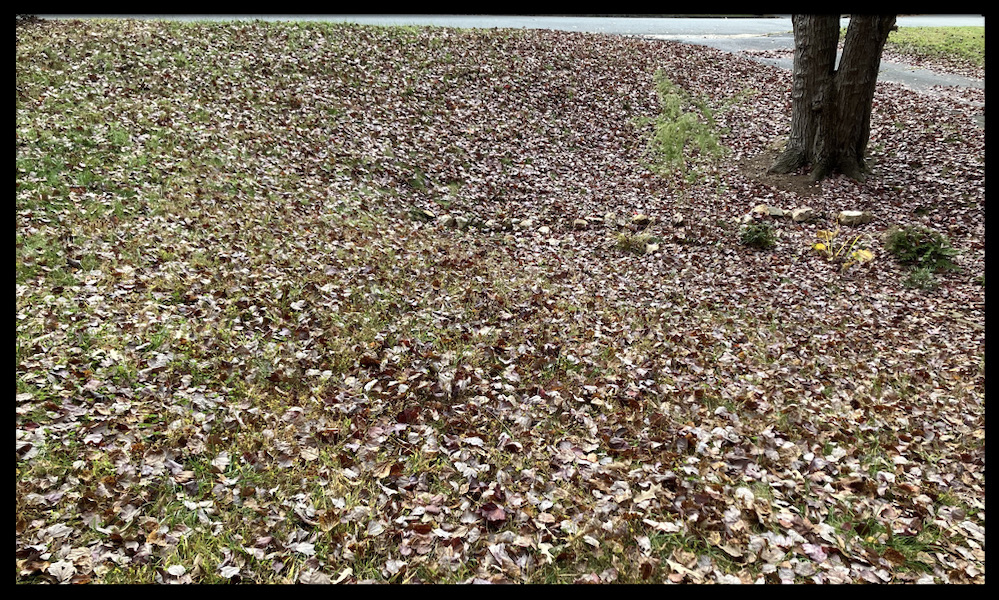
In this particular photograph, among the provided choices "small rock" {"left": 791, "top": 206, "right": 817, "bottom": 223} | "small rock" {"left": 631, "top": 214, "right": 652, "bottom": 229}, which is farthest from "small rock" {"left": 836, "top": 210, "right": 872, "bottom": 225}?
"small rock" {"left": 631, "top": 214, "right": 652, "bottom": 229}

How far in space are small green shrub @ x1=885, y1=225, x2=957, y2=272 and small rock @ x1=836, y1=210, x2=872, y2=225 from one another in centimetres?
96

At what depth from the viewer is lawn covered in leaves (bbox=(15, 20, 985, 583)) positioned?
3732mm

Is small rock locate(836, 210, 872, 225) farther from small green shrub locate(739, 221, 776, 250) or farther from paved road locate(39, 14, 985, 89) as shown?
paved road locate(39, 14, 985, 89)

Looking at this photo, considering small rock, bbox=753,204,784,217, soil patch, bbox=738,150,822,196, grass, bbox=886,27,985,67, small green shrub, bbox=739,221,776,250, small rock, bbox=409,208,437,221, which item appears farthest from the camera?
grass, bbox=886,27,985,67

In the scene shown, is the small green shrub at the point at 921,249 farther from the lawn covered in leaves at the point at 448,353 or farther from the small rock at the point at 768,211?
the small rock at the point at 768,211

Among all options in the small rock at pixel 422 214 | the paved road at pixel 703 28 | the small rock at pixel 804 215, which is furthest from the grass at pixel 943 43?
the small rock at pixel 422 214

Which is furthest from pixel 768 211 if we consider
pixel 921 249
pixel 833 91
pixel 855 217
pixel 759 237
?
pixel 833 91

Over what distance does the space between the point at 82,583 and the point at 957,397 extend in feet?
24.5

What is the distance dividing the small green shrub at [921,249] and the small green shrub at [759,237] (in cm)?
165

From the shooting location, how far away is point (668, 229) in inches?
383

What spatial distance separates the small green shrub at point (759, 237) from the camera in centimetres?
903

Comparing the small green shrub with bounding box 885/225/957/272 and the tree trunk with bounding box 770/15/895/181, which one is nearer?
the small green shrub with bounding box 885/225/957/272
